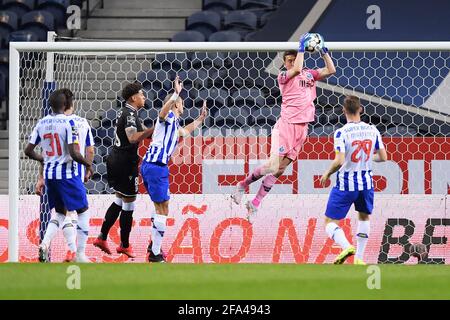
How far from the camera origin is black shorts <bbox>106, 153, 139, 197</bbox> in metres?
10.6

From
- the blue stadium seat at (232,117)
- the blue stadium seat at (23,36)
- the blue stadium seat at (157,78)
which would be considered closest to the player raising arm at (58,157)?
the blue stadium seat at (232,117)

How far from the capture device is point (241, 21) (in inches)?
615

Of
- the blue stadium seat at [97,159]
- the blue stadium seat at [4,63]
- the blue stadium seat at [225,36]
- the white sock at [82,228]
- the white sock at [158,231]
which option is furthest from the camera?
the blue stadium seat at [4,63]

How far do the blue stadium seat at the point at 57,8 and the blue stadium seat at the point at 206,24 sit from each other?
70.5 inches

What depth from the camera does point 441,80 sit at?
13617 mm

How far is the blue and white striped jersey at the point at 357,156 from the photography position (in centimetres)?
967

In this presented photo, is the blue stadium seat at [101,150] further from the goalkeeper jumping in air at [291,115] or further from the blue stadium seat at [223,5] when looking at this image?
the blue stadium seat at [223,5]

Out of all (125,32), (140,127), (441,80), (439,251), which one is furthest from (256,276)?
(125,32)

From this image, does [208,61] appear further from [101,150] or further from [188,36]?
[188,36]

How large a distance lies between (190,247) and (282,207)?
91 cm

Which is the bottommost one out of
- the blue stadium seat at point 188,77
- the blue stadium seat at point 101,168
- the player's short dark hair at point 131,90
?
the blue stadium seat at point 101,168

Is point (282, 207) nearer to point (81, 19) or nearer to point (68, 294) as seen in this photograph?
point (68, 294)
